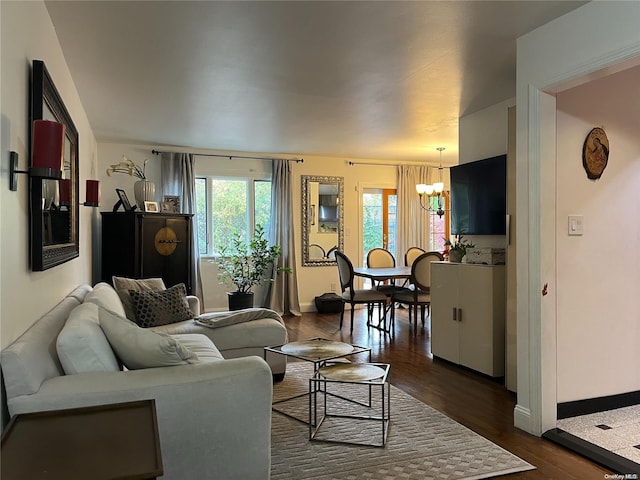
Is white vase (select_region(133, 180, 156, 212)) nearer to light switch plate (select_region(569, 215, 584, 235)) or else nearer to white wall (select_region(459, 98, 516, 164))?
white wall (select_region(459, 98, 516, 164))

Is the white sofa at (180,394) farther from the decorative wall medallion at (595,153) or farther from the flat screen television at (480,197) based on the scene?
the flat screen television at (480,197)

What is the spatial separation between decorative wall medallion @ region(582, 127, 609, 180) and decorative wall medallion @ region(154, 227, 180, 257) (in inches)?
169

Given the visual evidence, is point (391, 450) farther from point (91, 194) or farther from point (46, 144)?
point (91, 194)

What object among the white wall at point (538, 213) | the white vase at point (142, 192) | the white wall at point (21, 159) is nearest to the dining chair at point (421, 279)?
the white wall at point (538, 213)

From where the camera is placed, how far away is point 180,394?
1.76 m

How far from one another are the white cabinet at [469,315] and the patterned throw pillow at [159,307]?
2.23m

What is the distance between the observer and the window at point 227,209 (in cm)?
662

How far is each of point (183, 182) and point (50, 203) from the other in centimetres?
409

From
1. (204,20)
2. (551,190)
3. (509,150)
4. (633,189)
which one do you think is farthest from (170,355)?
(633,189)

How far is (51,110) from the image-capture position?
235 cm

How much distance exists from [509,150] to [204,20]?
2.27 metres

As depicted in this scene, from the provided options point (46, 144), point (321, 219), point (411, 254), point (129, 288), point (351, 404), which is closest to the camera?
point (46, 144)

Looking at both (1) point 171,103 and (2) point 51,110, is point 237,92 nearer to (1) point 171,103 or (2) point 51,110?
(1) point 171,103

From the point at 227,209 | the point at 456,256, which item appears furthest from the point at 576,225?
the point at 227,209
